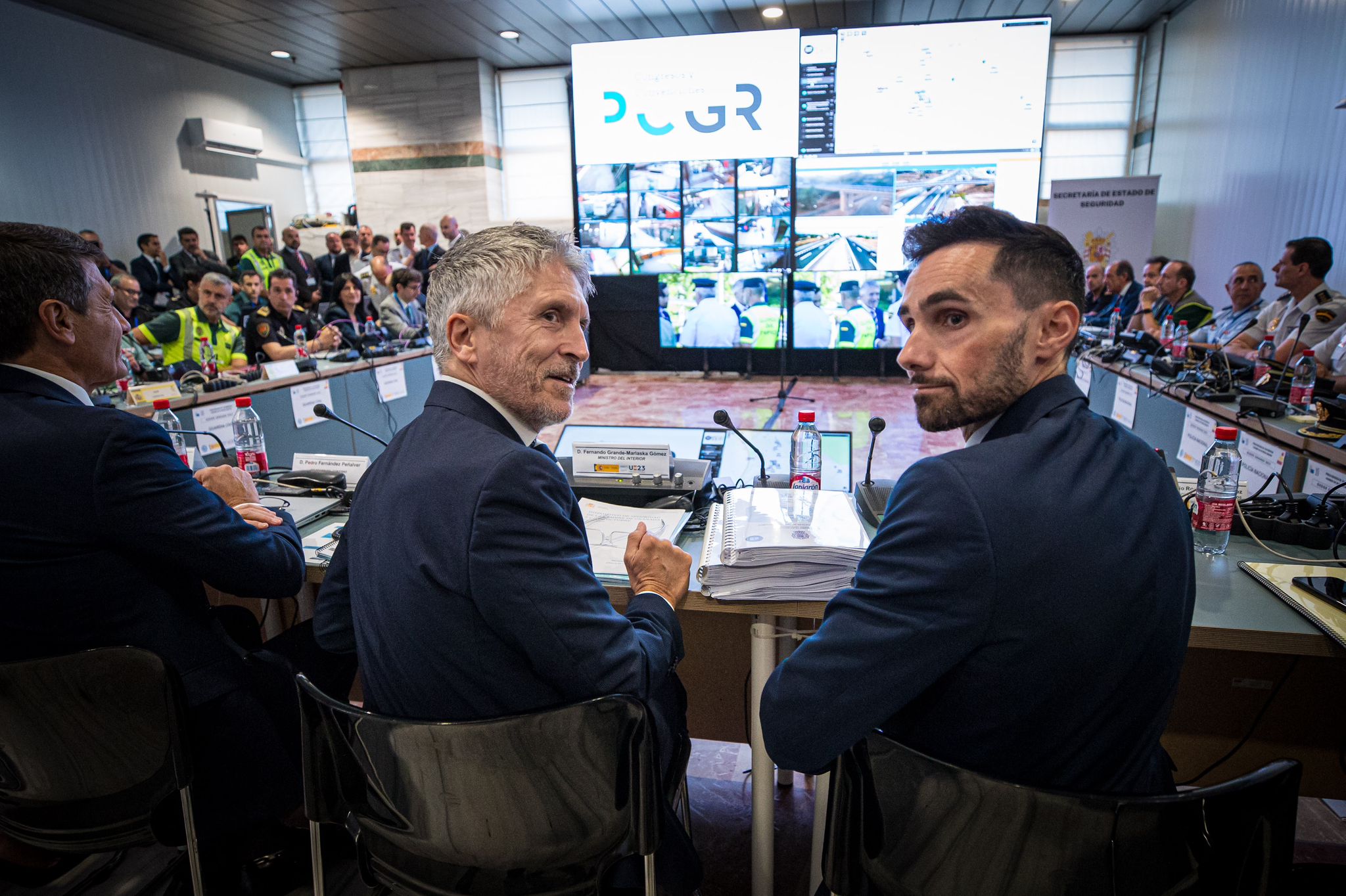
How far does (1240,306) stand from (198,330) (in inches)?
280

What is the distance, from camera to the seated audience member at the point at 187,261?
24.5 ft

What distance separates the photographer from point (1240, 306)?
201 inches

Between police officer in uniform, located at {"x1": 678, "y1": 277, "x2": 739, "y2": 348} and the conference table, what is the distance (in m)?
3.63

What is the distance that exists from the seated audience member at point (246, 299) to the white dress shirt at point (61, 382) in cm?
501

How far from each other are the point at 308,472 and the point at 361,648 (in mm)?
1278

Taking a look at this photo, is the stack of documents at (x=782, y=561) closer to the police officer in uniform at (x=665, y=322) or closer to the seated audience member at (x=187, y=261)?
the police officer in uniform at (x=665, y=322)

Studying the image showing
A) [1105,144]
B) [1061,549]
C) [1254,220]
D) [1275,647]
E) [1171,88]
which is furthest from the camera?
[1105,144]

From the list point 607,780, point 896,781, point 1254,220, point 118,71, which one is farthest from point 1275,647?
point 118,71

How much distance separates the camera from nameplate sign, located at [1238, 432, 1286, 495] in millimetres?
2010

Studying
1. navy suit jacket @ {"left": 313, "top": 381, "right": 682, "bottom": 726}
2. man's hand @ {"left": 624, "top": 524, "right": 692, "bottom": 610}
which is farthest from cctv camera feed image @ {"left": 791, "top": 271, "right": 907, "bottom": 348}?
navy suit jacket @ {"left": 313, "top": 381, "right": 682, "bottom": 726}

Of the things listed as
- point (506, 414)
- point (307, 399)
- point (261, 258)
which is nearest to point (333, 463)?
point (506, 414)

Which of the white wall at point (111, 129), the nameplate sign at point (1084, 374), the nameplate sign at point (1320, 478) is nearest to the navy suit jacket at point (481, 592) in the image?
the nameplate sign at point (1320, 478)

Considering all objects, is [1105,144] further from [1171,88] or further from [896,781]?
[896,781]

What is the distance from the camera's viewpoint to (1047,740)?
0.81 metres
